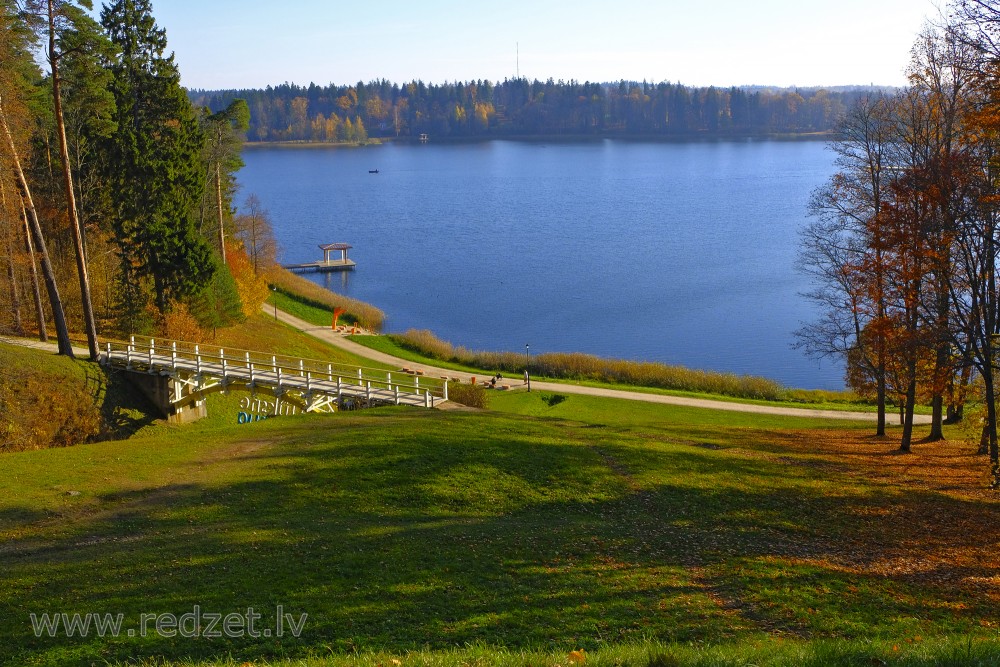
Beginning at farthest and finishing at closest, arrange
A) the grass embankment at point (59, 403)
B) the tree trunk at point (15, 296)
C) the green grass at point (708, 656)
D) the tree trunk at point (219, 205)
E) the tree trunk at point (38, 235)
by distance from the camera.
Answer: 1. the tree trunk at point (219, 205)
2. the tree trunk at point (15, 296)
3. the tree trunk at point (38, 235)
4. the grass embankment at point (59, 403)
5. the green grass at point (708, 656)

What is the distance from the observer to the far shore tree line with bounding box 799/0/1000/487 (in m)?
18.5

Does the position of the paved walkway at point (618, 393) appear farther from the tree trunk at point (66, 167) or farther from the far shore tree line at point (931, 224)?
the far shore tree line at point (931, 224)

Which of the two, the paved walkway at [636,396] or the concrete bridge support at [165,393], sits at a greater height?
the concrete bridge support at [165,393]

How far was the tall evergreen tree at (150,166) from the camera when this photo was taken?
37.8m

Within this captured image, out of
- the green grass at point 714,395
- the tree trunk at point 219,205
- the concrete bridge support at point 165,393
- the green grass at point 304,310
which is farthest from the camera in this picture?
the green grass at point 304,310

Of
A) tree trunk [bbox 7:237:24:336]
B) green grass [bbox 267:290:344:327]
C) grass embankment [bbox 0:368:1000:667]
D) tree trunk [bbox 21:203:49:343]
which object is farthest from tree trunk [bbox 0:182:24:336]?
green grass [bbox 267:290:344:327]

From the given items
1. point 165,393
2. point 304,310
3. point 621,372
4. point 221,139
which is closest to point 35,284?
point 165,393

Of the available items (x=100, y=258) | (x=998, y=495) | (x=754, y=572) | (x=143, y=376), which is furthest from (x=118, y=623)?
(x=100, y=258)

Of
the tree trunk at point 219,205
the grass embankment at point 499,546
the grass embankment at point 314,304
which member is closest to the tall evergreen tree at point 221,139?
the tree trunk at point 219,205

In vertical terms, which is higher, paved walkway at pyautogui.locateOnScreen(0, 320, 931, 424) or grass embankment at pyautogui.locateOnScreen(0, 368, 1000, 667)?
grass embankment at pyautogui.locateOnScreen(0, 368, 1000, 667)

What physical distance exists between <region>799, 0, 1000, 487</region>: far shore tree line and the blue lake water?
22804mm

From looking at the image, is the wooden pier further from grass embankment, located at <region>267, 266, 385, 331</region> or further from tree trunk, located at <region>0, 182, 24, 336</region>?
tree trunk, located at <region>0, 182, 24, 336</region>

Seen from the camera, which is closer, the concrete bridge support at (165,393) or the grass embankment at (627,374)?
the concrete bridge support at (165,393)

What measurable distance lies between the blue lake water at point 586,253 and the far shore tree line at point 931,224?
22804mm
